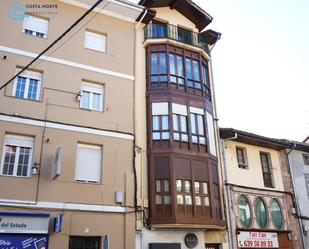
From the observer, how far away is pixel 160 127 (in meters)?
13.9

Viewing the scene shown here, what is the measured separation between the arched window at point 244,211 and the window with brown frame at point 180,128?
13.7 feet

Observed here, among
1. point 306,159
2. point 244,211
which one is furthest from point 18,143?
point 306,159

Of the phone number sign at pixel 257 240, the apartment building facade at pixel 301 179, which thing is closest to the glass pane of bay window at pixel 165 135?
the phone number sign at pixel 257 240

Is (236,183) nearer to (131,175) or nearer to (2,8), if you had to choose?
(131,175)

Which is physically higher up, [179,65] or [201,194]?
[179,65]

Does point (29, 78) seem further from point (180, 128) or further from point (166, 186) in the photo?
point (166, 186)

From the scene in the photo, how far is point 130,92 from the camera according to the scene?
14.1 metres

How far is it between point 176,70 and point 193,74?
937mm

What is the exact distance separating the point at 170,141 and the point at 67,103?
4.33 meters

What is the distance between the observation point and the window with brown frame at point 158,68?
14773 millimetres

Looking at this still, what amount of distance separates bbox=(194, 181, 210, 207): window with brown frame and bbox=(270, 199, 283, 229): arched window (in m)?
4.72

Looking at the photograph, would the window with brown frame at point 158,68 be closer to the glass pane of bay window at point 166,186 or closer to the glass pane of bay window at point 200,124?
the glass pane of bay window at point 200,124

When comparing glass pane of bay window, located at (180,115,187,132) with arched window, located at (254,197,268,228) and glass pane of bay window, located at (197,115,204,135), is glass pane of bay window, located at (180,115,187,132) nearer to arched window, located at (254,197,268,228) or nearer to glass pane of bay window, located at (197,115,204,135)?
glass pane of bay window, located at (197,115,204,135)

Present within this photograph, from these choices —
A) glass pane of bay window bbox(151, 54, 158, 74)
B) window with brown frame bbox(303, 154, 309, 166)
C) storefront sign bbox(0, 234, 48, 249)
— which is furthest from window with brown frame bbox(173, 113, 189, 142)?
window with brown frame bbox(303, 154, 309, 166)
